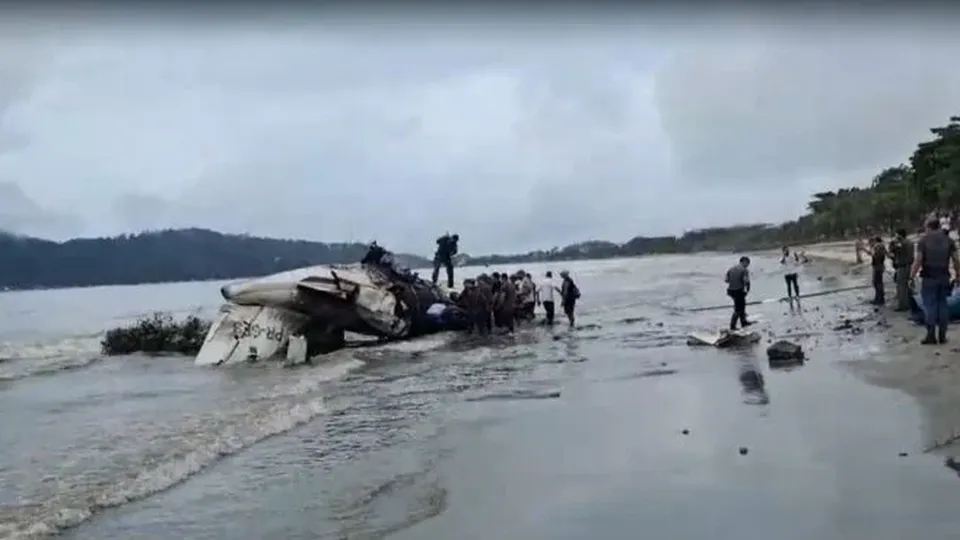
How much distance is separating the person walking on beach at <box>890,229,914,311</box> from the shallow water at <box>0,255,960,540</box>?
6.86ft

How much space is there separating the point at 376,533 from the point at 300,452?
13.9 feet

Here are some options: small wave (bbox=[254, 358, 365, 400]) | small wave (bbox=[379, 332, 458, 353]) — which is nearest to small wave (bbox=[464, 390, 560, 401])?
small wave (bbox=[254, 358, 365, 400])

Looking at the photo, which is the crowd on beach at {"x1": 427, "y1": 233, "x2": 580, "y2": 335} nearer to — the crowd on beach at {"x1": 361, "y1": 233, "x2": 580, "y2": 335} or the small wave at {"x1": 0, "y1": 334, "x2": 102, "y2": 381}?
the crowd on beach at {"x1": 361, "y1": 233, "x2": 580, "y2": 335}

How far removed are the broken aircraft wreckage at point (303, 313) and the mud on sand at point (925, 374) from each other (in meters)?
13.2

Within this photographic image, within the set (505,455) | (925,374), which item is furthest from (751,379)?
(505,455)

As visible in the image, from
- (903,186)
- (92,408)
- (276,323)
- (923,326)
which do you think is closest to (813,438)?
(923,326)

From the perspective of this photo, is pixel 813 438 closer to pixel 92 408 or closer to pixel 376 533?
pixel 376 533

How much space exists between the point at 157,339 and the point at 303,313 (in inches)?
272

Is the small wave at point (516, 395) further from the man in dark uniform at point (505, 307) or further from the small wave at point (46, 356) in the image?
the small wave at point (46, 356)

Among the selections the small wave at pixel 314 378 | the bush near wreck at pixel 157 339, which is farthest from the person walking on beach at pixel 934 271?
the bush near wreck at pixel 157 339

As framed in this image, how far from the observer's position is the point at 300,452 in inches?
448

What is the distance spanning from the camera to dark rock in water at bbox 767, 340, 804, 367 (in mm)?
14581

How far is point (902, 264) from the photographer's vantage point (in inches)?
778

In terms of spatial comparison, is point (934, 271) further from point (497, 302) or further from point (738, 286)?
point (497, 302)
